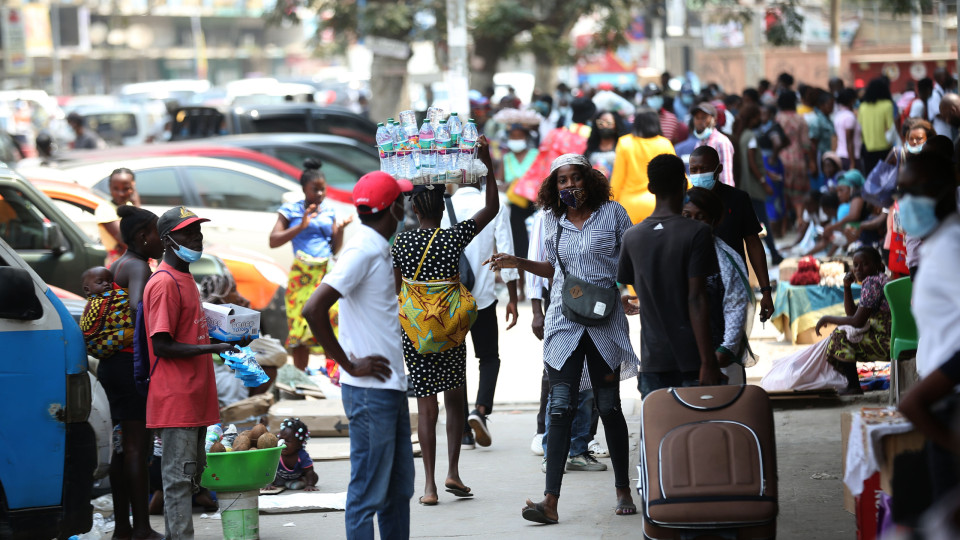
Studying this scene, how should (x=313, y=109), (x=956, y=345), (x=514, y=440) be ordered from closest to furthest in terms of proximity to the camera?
(x=956, y=345) < (x=514, y=440) < (x=313, y=109)

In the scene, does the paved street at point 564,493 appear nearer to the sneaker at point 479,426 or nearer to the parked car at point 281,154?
the sneaker at point 479,426

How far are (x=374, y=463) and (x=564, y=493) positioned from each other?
201 centimetres

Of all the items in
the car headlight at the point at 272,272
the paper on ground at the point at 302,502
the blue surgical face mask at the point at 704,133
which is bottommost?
the paper on ground at the point at 302,502

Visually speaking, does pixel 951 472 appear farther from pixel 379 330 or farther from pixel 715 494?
pixel 379 330

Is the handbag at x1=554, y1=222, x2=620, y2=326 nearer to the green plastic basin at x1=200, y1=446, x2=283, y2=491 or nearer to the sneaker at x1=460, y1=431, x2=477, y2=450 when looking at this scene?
the green plastic basin at x1=200, y1=446, x2=283, y2=491

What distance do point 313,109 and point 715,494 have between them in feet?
53.5

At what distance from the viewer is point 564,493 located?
6754 millimetres

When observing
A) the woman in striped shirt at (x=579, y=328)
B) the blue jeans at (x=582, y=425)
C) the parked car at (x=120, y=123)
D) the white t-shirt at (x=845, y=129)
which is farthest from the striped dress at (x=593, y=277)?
the parked car at (x=120, y=123)

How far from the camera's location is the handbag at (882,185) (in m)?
9.88

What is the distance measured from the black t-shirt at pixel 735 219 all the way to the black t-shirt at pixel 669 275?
1064 mm

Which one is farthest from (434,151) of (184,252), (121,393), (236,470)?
(121,393)

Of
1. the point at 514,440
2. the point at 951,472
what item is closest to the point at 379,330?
the point at 951,472

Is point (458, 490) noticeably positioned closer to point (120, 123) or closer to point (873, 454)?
point (873, 454)

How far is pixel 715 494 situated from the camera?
486cm
